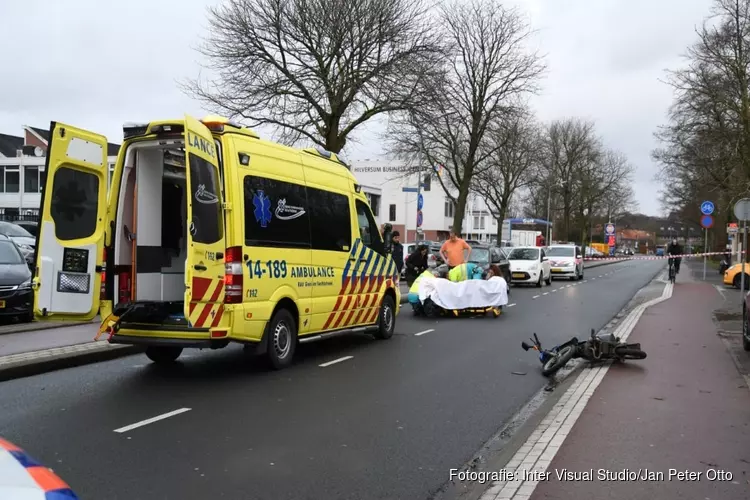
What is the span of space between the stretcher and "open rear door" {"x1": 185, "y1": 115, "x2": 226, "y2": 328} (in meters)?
8.21

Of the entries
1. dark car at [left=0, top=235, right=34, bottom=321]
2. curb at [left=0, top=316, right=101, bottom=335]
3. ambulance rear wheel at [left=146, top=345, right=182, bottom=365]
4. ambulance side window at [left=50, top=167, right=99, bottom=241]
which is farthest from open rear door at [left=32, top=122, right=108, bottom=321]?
dark car at [left=0, top=235, right=34, bottom=321]

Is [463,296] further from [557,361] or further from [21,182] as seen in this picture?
[21,182]

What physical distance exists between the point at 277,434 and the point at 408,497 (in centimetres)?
169

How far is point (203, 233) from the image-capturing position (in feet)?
23.6

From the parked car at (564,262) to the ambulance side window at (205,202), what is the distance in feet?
84.2

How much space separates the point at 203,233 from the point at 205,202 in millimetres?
335

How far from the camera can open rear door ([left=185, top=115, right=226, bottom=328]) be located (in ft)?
23.1

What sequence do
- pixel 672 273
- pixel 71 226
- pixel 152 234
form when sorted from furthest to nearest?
pixel 672 273, pixel 152 234, pixel 71 226

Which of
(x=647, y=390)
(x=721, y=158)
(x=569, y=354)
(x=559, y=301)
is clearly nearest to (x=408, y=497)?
(x=647, y=390)

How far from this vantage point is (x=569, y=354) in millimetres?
8555

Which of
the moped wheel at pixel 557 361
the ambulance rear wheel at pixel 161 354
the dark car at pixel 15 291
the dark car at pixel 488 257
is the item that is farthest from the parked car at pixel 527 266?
the ambulance rear wheel at pixel 161 354

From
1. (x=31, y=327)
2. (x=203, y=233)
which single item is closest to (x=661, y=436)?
(x=203, y=233)

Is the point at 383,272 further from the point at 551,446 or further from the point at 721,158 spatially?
the point at 721,158

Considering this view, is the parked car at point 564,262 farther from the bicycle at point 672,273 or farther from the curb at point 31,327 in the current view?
the curb at point 31,327
